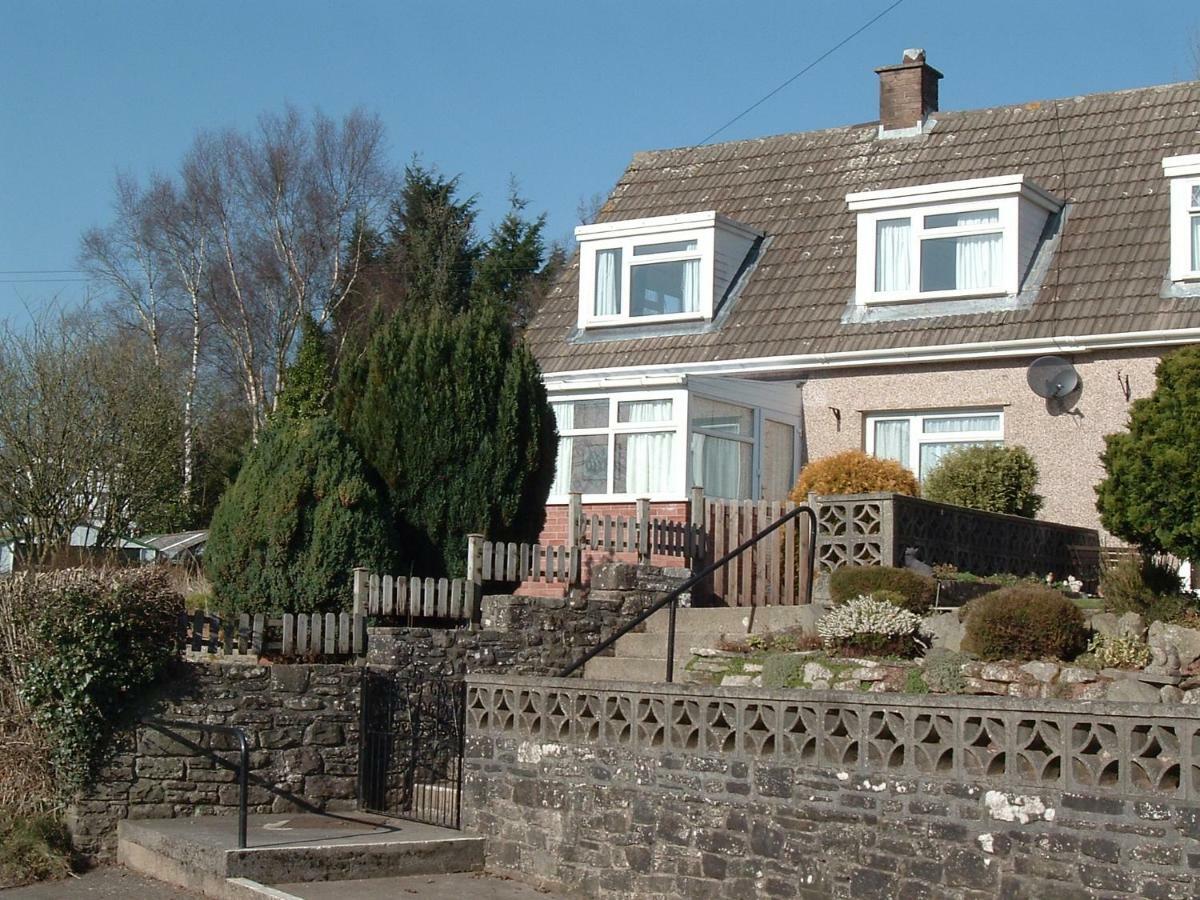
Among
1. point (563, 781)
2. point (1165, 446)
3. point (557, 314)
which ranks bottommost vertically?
point (563, 781)

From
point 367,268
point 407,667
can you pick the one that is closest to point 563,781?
point 407,667

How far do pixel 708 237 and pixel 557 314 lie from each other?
9.40 ft

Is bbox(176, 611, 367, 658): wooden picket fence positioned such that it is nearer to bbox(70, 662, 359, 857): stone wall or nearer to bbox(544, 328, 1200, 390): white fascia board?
bbox(70, 662, 359, 857): stone wall

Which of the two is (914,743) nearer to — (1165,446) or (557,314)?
(1165,446)

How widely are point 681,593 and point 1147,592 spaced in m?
3.73

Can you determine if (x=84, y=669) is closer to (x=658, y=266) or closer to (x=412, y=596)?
(x=412, y=596)

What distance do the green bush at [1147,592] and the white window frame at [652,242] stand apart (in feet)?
34.4

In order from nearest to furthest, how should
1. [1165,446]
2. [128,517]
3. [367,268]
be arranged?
[1165,446]
[128,517]
[367,268]

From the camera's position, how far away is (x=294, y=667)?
547 inches

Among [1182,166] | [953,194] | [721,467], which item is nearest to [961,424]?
[953,194]

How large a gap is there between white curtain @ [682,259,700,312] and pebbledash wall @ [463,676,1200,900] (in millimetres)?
11702

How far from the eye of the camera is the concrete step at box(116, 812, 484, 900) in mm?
11414

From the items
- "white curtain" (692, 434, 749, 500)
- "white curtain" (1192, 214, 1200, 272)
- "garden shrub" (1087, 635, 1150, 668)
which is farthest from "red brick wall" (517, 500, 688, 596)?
"white curtain" (1192, 214, 1200, 272)

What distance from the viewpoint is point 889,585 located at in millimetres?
13172
